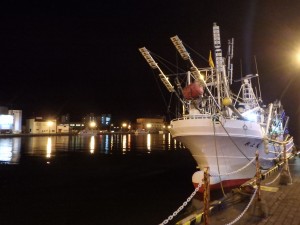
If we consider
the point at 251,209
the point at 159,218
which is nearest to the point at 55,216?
the point at 159,218

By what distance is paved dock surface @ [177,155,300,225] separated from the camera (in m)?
8.86

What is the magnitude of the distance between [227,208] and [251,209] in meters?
0.82

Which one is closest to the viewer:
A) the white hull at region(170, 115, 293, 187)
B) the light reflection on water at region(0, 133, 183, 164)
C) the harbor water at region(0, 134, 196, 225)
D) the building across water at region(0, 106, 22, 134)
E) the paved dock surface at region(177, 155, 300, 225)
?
the paved dock surface at region(177, 155, 300, 225)

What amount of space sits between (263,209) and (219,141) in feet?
27.8

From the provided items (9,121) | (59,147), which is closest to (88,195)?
(59,147)

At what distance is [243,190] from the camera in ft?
41.7

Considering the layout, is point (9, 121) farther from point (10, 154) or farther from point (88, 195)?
point (88, 195)

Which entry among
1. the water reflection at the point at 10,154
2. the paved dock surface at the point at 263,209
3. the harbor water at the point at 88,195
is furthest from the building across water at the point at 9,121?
the paved dock surface at the point at 263,209

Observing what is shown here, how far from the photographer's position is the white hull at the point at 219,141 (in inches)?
715

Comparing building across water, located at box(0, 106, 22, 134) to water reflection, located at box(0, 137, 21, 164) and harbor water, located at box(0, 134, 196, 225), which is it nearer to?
water reflection, located at box(0, 137, 21, 164)

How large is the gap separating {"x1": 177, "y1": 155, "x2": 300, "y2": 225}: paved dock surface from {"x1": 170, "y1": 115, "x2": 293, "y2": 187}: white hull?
A: 203 inches

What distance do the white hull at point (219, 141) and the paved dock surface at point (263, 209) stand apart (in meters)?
5.17

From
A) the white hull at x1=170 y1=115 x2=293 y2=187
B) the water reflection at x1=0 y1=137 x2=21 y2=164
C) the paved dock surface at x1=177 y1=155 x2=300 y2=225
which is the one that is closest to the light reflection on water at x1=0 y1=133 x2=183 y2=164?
the water reflection at x1=0 y1=137 x2=21 y2=164

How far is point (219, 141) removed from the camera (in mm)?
18312
